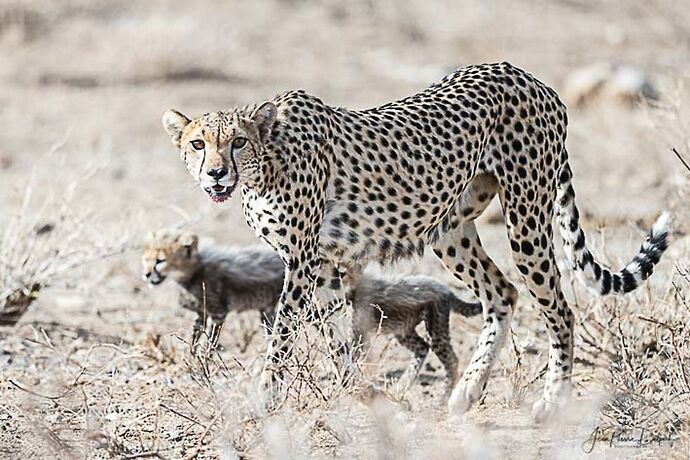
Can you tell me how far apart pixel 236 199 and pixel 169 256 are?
2.64 metres

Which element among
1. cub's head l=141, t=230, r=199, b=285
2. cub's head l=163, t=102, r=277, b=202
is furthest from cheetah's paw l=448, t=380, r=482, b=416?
cub's head l=141, t=230, r=199, b=285

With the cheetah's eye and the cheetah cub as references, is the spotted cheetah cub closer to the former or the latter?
the cheetah cub

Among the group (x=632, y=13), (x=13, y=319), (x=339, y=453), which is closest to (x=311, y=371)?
(x=339, y=453)

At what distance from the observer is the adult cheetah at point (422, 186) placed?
529 cm

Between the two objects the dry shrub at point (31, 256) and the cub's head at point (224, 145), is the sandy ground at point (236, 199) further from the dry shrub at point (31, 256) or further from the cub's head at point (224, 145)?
the cub's head at point (224, 145)

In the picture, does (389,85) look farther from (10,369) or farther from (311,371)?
(311,371)

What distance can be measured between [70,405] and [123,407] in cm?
21

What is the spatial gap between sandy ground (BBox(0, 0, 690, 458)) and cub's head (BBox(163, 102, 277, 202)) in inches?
24.9

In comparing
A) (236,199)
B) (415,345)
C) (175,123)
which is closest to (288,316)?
(175,123)

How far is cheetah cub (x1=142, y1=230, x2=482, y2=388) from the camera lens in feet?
21.8

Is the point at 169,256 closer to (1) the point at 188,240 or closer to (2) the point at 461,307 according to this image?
(1) the point at 188,240

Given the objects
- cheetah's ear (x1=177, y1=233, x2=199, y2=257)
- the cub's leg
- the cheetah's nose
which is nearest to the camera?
the cheetah's nose

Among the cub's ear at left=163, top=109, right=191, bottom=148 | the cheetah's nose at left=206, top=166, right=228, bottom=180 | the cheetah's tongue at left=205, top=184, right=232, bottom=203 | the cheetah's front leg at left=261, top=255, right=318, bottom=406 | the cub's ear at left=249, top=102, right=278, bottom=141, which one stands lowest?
the cheetah's front leg at left=261, top=255, right=318, bottom=406

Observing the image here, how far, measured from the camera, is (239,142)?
518cm
